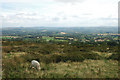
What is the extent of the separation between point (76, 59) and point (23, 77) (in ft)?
15.1

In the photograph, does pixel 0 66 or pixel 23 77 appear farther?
pixel 0 66

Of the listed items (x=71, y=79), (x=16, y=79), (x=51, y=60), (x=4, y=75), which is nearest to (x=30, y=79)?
(x=16, y=79)

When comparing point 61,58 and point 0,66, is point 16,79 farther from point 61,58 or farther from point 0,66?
point 61,58

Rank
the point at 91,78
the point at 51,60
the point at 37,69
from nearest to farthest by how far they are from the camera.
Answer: the point at 91,78, the point at 37,69, the point at 51,60

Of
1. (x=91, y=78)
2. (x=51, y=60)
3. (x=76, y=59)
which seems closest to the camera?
(x=91, y=78)

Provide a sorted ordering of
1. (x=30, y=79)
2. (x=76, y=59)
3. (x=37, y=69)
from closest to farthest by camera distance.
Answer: (x=30, y=79) < (x=37, y=69) < (x=76, y=59)

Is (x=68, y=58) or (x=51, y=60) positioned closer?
(x=51, y=60)

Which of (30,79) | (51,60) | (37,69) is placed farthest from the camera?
(51,60)

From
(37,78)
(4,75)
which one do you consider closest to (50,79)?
(37,78)

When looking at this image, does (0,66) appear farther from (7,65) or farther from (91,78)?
(91,78)

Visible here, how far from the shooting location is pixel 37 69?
595 cm

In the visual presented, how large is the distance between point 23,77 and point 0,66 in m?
2.12

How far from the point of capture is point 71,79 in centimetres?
472

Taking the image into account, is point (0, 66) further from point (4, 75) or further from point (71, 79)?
point (71, 79)
